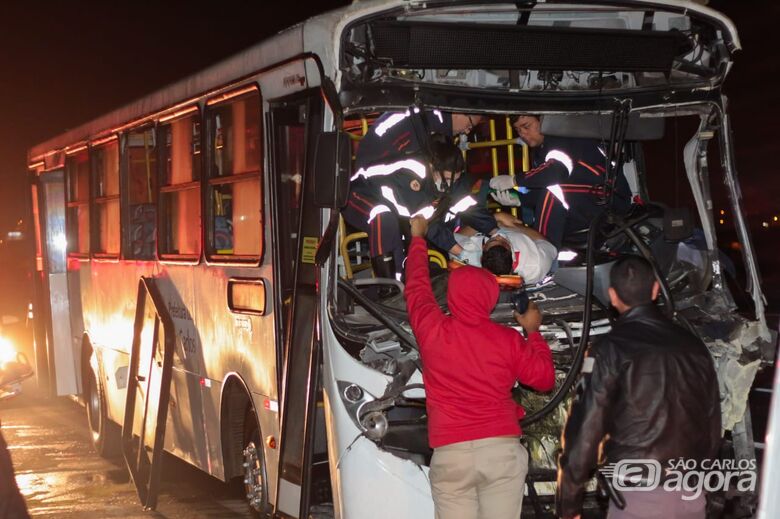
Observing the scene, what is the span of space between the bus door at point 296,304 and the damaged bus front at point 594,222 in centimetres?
27

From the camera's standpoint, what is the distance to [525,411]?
5.81 m

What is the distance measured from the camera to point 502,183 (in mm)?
6543

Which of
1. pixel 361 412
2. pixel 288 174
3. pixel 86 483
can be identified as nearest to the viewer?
pixel 361 412

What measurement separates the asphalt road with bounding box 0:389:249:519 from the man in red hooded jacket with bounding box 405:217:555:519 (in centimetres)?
380

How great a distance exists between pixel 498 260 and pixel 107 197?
18.7 ft

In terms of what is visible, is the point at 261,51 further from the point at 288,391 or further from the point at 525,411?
the point at 525,411

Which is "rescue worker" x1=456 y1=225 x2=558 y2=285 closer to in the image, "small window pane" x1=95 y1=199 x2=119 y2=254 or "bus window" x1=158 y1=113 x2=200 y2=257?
"bus window" x1=158 y1=113 x2=200 y2=257

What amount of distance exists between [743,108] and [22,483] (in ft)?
85.9

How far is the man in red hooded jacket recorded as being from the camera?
16.7ft

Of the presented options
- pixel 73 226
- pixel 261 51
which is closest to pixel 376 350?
pixel 261 51

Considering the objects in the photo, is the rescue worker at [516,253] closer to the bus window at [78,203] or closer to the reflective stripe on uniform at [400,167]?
the reflective stripe on uniform at [400,167]

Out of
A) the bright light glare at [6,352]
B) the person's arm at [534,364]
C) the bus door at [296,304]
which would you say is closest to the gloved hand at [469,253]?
the bus door at [296,304]

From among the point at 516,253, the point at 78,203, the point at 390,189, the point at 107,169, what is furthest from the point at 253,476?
the point at 78,203

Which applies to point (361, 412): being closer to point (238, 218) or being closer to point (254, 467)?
point (254, 467)
